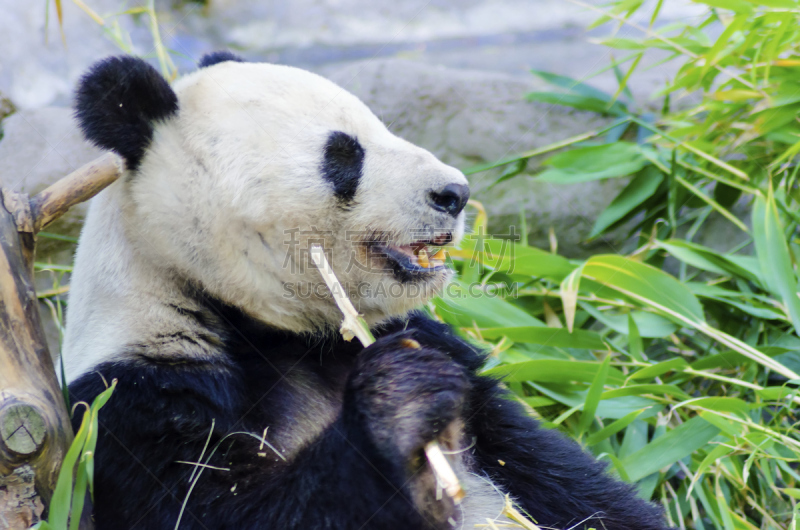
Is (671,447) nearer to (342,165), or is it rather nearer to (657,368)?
(657,368)

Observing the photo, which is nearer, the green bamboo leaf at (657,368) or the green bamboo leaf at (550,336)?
the green bamboo leaf at (657,368)

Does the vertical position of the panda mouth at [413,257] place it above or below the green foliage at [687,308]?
above

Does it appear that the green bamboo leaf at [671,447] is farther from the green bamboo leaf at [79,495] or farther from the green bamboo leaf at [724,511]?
the green bamboo leaf at [79,495]

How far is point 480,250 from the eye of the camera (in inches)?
105

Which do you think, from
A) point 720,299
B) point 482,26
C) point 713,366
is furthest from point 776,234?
point 482,26

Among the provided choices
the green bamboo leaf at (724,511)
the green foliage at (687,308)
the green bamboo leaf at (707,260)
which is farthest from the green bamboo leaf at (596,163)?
the green bamboo leaf at (724,511)

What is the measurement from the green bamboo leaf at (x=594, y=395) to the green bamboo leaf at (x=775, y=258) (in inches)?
27.5

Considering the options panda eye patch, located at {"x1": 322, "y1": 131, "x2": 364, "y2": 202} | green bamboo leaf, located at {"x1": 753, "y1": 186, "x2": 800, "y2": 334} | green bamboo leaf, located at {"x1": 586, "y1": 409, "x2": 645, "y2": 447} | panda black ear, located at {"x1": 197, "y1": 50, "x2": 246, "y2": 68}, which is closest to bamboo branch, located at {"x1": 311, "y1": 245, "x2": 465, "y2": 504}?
panda eye patch, located at {"x1": 322, "y1": 131, "x2": 364, "y2": 202}

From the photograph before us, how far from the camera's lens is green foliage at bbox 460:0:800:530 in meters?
2.23

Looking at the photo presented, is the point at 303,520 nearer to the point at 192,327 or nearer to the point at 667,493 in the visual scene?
the point at 192,327

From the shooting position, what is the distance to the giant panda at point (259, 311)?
4.71 ft

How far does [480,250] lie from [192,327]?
1301 mm

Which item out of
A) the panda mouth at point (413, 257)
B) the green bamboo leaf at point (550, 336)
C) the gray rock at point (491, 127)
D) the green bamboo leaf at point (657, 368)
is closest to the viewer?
the panda mouth at point (413, 257)

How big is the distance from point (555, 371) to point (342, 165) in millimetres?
1136
